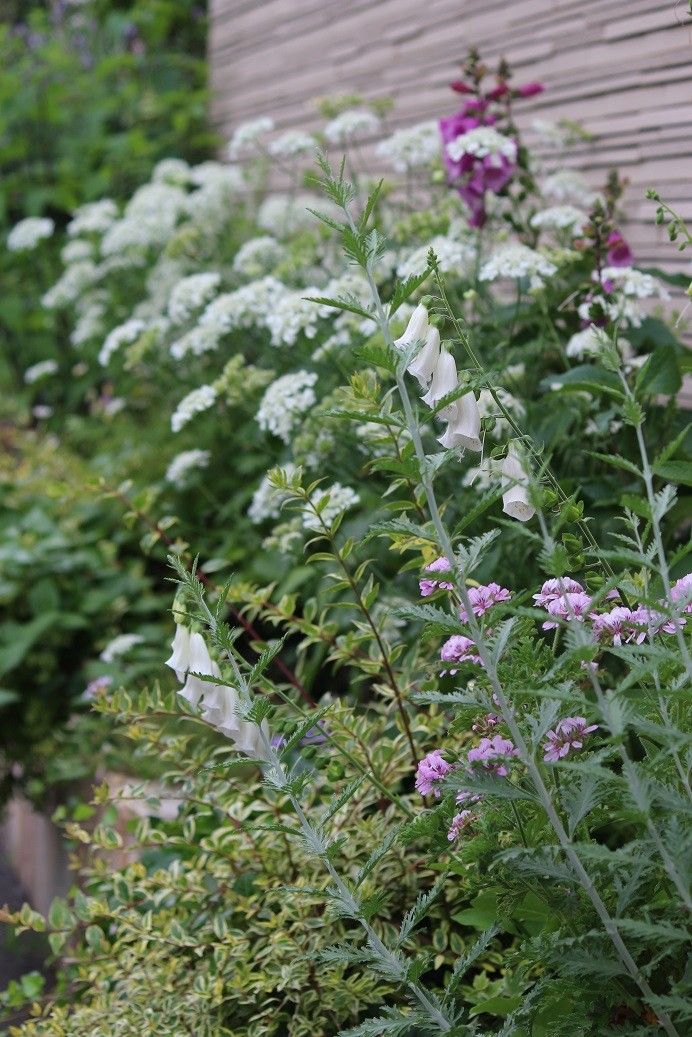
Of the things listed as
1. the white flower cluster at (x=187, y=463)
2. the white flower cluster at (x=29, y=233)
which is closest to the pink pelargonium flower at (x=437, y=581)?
the white flower cluster at (x=187, y=463)

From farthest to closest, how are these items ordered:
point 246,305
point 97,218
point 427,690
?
point 97,218
point 246,305
point 427,690

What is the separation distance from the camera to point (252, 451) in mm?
2994

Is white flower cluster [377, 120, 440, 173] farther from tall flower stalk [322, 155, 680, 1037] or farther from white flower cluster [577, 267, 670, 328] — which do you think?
tall flower stalk [322, 155, 680, 1037]

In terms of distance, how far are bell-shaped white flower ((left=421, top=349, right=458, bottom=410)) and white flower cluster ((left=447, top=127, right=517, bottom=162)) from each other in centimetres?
125

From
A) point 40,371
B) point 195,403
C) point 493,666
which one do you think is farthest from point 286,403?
point 40,371

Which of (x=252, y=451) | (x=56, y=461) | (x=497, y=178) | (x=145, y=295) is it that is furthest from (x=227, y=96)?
(x=497, y=178)

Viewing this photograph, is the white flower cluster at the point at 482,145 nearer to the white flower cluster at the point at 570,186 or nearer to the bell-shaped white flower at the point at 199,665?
the white flower cluster at the point at 570,186

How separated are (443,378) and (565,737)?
15.0 inches

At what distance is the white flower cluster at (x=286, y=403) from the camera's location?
2166mm

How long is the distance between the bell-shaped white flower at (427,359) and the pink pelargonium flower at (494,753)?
37 centimetres

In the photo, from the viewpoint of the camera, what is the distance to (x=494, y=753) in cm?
117

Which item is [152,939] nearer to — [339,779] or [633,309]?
[339,779]

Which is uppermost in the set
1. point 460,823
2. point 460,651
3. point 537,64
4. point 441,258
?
point 537,64

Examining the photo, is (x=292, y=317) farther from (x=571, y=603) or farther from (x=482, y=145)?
(x=571, y=603)
